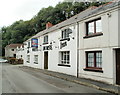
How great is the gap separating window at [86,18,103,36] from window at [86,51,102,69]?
1577mm

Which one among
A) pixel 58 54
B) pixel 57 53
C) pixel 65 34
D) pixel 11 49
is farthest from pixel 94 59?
pixel 11 49

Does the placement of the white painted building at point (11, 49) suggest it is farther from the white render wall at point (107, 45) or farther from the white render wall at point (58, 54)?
the white render wall at point (107, 45)

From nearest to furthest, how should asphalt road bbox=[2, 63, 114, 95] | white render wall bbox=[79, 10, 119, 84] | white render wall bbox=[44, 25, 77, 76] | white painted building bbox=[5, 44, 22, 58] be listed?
asphalt road bbox=[2, 63, 114, 95], white render wall bbox=[79, 10, 119, 84], white render wall bbox=[44, 25, 77, 76], white painted building bbox=[5, 44, 22, 58]

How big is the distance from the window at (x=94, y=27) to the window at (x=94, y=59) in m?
1.58

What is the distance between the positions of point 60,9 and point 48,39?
2965 cm

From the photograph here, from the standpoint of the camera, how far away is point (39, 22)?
60188mm

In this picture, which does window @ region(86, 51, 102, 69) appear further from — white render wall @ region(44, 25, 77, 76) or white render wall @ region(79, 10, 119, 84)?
white render wall @ region(44, 25, 77, 76)

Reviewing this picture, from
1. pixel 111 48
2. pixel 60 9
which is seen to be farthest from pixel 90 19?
pixel 60 9

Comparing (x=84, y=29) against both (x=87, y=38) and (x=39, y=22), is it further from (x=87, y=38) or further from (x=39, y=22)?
(x=39, y=22)

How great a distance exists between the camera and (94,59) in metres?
13.0

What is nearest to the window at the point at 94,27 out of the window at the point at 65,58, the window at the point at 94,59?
the window at the point at 94,59

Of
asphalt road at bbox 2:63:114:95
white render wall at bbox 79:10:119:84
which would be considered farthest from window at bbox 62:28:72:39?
asphalt road at bbox 2:63:114:95

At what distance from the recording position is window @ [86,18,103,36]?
41.5 feet

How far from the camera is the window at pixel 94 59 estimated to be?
1260 cm
